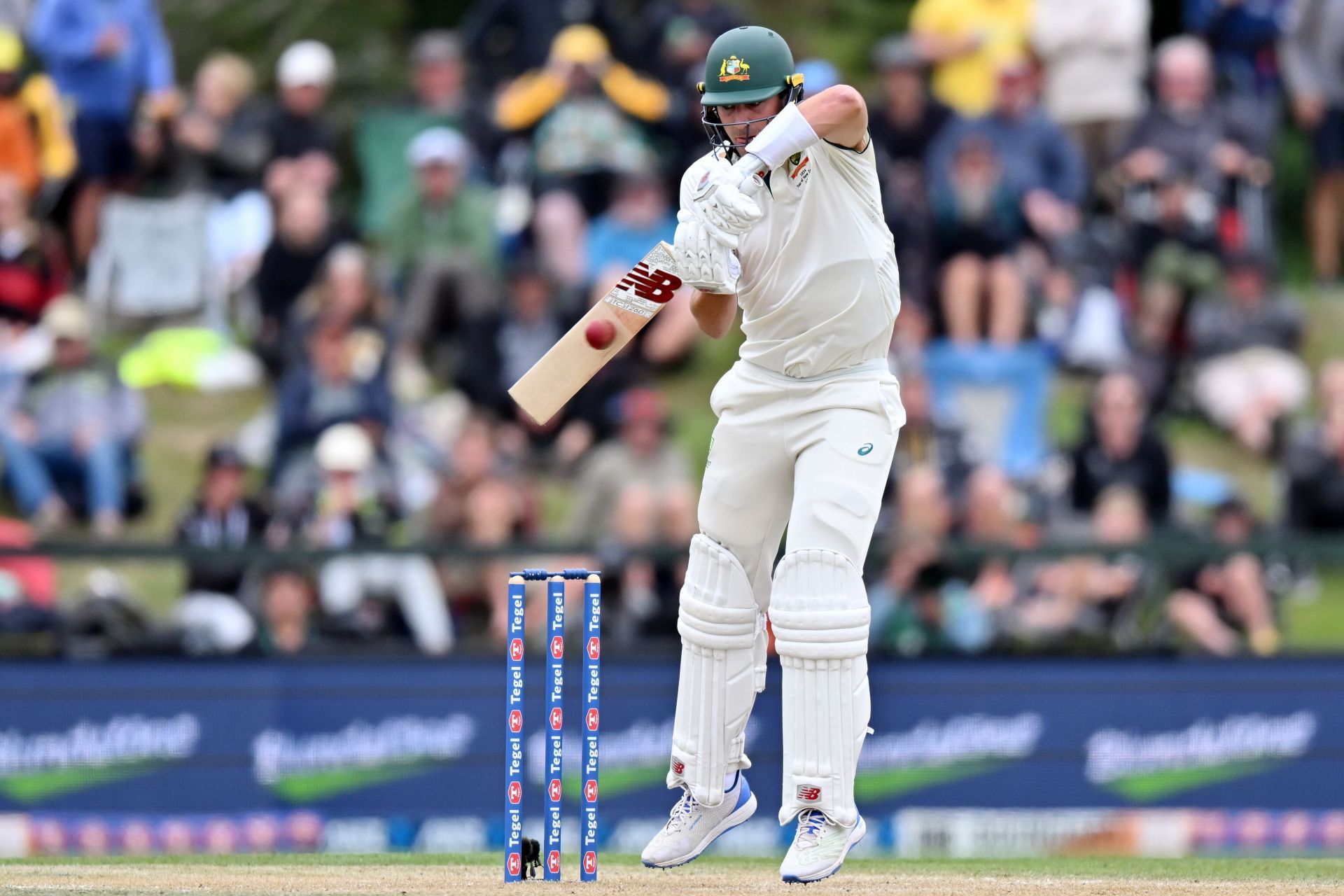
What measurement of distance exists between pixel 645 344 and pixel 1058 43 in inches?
147

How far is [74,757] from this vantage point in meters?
9.66

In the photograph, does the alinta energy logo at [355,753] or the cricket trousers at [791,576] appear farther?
the alinta energy logo at [355,753]

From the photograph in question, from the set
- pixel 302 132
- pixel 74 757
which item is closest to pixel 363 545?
pixel 74 757

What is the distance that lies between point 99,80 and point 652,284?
29.1 feet

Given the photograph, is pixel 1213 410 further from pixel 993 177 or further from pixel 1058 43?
pixel 1058 43

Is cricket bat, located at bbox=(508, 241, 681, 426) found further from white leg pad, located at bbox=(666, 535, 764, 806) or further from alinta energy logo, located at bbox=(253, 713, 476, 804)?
alinta energy logo, located at bbox=(253, 713, 476, 804)

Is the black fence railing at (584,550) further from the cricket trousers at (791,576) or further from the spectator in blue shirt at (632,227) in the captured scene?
the spectator in blue shirt at (632,227)

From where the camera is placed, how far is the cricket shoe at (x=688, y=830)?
21.6ft

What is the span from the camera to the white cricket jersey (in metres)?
6.27

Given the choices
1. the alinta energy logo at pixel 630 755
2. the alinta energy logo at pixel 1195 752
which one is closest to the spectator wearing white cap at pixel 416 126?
the alinta energy logo at pixel 630 755

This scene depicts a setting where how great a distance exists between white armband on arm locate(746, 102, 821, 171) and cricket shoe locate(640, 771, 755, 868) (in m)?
2.03

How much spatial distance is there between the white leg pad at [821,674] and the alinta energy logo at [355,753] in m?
3.85

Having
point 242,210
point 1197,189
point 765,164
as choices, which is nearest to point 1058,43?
point 1197,189

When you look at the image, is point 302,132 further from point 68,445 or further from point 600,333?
point 600,333
